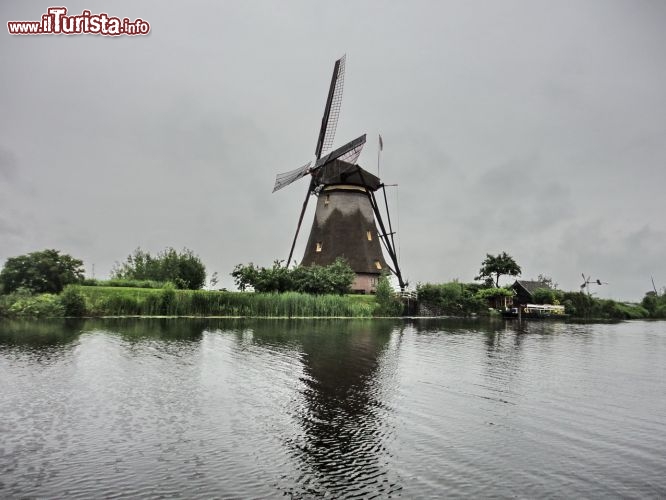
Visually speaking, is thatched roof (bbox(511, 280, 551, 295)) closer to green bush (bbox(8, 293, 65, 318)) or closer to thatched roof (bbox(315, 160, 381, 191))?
thatched roof (bbox(315, 160, 381, 191))

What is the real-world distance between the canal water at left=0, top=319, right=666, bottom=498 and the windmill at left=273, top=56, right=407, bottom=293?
98.2ft

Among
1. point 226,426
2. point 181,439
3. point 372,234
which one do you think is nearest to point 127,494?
point 181,439

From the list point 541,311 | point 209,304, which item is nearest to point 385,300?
point 209,304

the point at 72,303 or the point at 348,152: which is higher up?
the point at 348,152

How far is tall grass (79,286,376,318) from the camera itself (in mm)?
30922

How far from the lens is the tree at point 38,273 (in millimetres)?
32062

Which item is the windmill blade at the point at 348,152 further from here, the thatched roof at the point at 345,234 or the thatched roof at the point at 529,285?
the thatched roof at the point at 529,285

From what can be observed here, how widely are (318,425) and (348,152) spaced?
129ft

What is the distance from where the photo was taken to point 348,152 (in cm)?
4556

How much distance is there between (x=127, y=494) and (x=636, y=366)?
53.6 feet

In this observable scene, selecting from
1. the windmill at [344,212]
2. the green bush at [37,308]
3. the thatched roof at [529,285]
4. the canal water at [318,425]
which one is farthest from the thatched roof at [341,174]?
the canal water at [318,425]

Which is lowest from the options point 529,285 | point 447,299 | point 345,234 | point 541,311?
point 541,311

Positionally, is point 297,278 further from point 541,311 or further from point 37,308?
point 541,311

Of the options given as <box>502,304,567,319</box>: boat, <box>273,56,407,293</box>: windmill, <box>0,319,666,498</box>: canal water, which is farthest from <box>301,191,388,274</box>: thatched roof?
<box>0,319,666,498</box>: canal water
